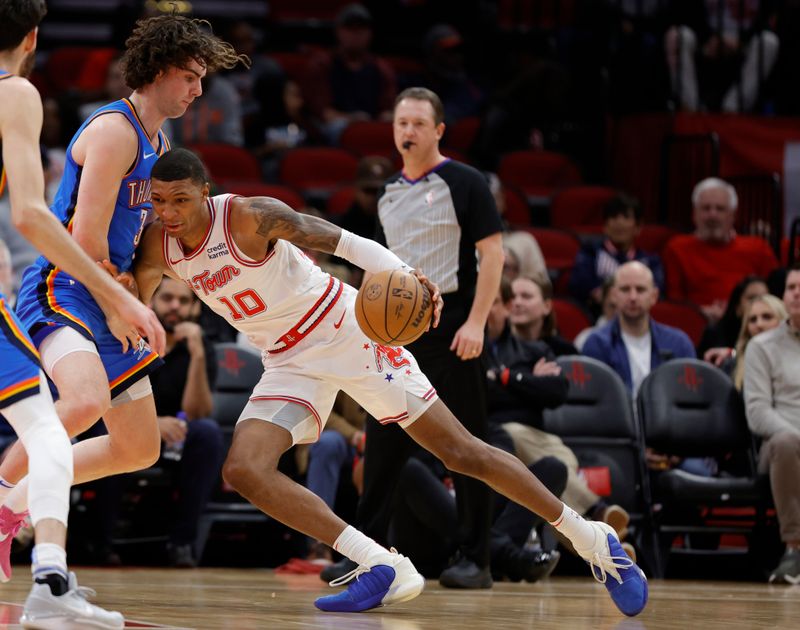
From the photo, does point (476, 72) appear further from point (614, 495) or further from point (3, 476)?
point (3, 476)

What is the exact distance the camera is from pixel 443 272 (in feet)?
21.4

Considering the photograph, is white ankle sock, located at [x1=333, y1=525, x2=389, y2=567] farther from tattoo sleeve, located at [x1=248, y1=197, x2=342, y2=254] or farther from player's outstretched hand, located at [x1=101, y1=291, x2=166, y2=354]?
player's outstretched hand, located at [x1=101, y1=291, x2=166, y2=354]

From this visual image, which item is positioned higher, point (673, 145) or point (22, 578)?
point (673, 145)

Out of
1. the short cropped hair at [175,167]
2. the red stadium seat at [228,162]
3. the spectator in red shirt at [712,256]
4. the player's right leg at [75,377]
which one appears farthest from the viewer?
the red stadium seat at [228,162]

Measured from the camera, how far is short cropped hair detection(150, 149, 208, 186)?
15.4 feet

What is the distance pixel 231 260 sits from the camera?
4.91m

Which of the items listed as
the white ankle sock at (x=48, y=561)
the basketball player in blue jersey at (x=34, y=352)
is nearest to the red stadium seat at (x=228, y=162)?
the basketball player in blue jersey at (x=34, y=352)

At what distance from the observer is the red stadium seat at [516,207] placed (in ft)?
36.9

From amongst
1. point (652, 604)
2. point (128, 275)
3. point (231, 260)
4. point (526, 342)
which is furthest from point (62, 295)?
point (526, 342)

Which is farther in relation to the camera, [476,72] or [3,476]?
[476,72]

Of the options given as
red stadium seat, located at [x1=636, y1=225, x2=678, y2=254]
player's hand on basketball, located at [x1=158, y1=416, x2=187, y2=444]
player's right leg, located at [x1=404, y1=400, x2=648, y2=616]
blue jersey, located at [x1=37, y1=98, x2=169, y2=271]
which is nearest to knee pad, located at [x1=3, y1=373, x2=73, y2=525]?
blue jersey, located at [x1=37, y1=98, x2=169, y2=271]

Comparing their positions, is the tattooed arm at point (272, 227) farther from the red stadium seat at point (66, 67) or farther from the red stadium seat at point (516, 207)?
the red stadium seat at point (66, 67)

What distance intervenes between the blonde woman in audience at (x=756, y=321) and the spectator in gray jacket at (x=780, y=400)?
0.31 meters

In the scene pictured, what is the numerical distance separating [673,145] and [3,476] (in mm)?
8253
